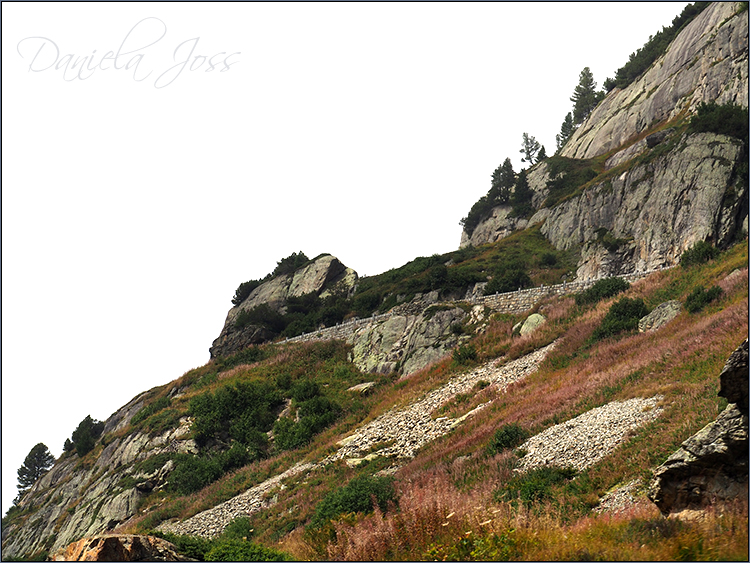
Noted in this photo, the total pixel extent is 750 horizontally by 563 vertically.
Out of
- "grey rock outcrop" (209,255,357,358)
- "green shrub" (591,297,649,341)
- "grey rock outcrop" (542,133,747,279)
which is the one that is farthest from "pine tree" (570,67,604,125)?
"green shrub" (591,297,649,341)

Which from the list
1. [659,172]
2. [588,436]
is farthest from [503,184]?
A: [588,436]

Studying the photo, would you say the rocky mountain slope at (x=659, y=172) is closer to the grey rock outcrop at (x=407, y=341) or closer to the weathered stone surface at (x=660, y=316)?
the grey rock outcrop at (x=407, y=341)

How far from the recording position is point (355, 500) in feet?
51.8

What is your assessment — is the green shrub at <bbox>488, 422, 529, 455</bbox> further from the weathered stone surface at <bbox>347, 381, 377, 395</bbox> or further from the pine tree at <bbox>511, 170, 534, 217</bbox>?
the pine tree at <bbox>511, 170, 534, 217</bbox>

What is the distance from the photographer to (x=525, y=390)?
25688 mm

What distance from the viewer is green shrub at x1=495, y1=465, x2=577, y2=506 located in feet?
43.9

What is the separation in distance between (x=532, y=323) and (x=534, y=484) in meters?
23.6

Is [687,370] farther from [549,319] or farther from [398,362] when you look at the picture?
[398,362]

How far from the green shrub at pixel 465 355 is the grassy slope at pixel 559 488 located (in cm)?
82

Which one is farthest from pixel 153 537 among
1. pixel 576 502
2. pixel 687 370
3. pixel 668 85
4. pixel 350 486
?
pixel 668 85

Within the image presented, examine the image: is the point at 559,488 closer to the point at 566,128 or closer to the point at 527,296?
the point at 527,296

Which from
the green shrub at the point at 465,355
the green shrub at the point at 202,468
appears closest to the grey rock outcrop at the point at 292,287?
the green shrub at the point at 202,468

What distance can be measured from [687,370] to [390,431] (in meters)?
14.7

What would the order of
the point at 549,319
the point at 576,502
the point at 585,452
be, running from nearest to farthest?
1. the point at 576,502
2. the point at 585,452
3. the point at 549,319
